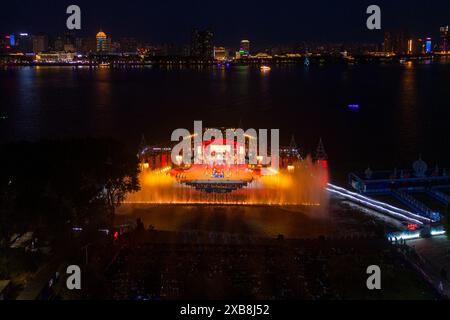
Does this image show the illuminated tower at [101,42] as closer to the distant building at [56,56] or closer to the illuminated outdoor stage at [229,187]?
the distant building at [56,56]

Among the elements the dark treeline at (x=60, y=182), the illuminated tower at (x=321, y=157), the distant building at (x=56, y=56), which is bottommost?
the illuminated tower at (x=321, y=157)

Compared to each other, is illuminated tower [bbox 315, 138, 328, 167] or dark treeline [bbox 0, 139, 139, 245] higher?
dark treeline [bbox 0, 139, 139, 245]

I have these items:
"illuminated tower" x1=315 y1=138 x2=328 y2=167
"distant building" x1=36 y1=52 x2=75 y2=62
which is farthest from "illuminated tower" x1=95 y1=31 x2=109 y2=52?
"illuminated tower" x1=315 y1=138 x2=328 y2=167

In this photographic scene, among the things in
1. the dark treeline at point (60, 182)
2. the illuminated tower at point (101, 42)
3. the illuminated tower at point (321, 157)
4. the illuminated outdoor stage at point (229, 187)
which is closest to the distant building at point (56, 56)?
the illuminated tower at point (101, 42)

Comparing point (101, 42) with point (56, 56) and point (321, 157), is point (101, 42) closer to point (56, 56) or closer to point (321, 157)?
point (56, 56)

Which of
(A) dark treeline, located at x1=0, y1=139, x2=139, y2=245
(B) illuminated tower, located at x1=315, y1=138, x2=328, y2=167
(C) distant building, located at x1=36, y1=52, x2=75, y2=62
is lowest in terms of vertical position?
(B) illuminated tower, located at x1=315, y1=138, x2=328, y2=167

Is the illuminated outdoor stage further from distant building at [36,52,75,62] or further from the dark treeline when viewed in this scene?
distant building at [36,52,75,62]

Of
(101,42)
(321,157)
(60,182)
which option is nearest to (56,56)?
(101,42)

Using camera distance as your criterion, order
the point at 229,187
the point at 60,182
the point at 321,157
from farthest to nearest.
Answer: the point at 321,157 → the point at 229,187 → the point at 60,182

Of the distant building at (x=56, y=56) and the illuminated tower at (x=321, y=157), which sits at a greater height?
the distant building at (x=56, y=56)
